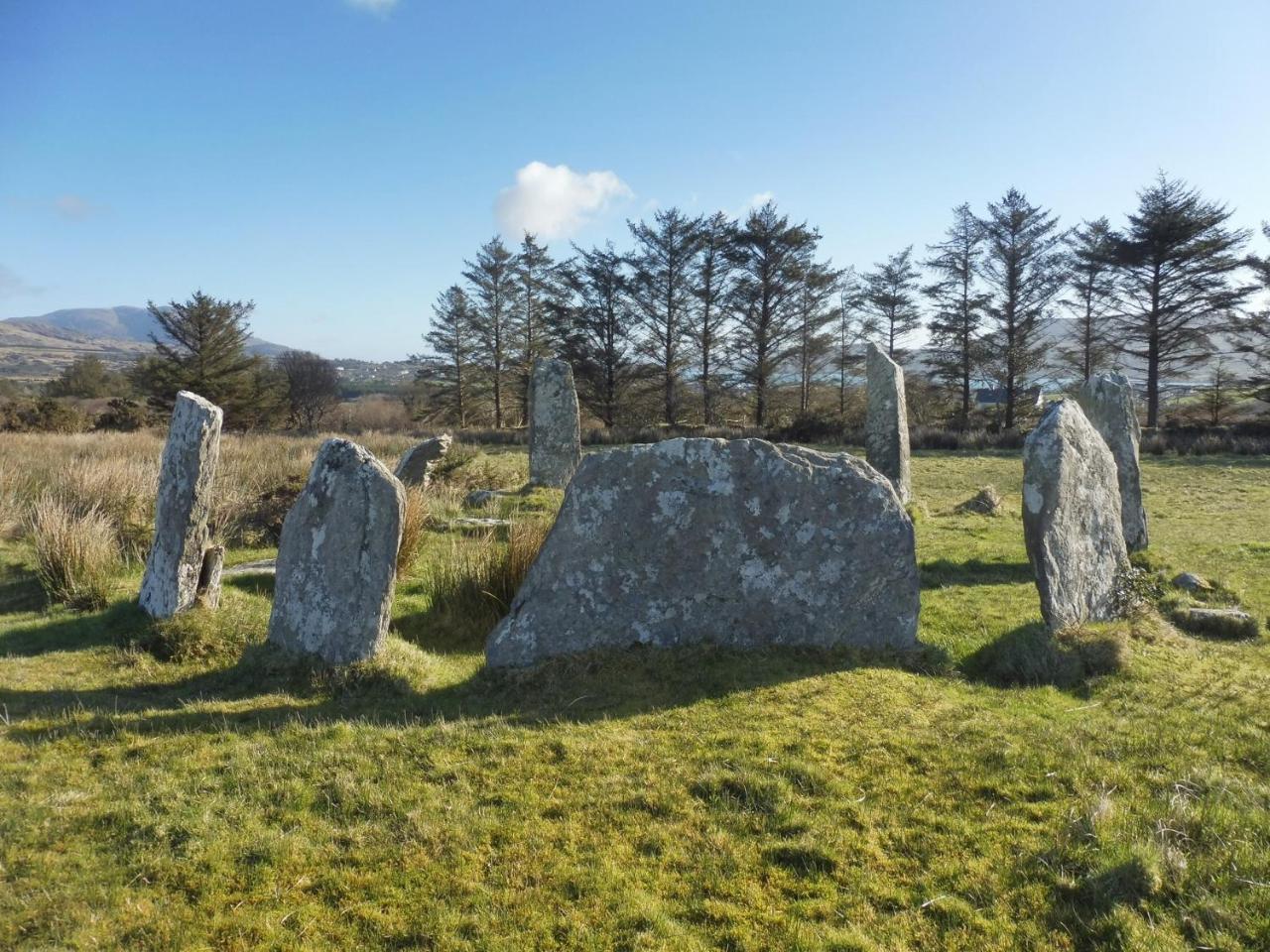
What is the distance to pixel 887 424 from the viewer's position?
1463cm

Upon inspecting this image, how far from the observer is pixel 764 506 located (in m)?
6.37

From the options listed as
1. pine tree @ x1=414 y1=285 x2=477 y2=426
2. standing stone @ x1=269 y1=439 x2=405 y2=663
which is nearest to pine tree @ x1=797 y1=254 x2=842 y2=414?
pine tree @ x1=414 y1=285 x2=477 y2=426

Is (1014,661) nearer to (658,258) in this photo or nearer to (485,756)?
(485,756)

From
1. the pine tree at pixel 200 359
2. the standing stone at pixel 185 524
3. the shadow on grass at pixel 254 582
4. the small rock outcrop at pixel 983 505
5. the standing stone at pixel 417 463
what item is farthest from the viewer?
the pine tree at pixel 200 359

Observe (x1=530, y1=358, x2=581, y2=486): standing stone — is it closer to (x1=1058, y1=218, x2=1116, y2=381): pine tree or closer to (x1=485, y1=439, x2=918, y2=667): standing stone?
(x1=485, y1=439, x2=918, y2=667): standing stone

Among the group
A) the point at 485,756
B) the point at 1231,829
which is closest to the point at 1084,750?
the point at 1231,829

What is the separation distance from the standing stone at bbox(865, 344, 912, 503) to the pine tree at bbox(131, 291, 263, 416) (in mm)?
31375

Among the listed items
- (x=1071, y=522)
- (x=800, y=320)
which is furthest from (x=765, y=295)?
(x=1071, y=522)

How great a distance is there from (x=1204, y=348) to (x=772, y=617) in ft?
115

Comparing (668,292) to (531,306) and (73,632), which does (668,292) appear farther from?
(73,632)

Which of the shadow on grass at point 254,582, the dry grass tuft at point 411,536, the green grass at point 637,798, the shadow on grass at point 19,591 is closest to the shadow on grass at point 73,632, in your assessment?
the green grass at point 637,798

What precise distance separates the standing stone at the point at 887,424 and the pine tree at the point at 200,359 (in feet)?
103

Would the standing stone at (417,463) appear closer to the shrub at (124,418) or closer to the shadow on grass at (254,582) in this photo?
the shadow on grass at (254,582)

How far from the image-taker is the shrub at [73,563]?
25.5 ft
